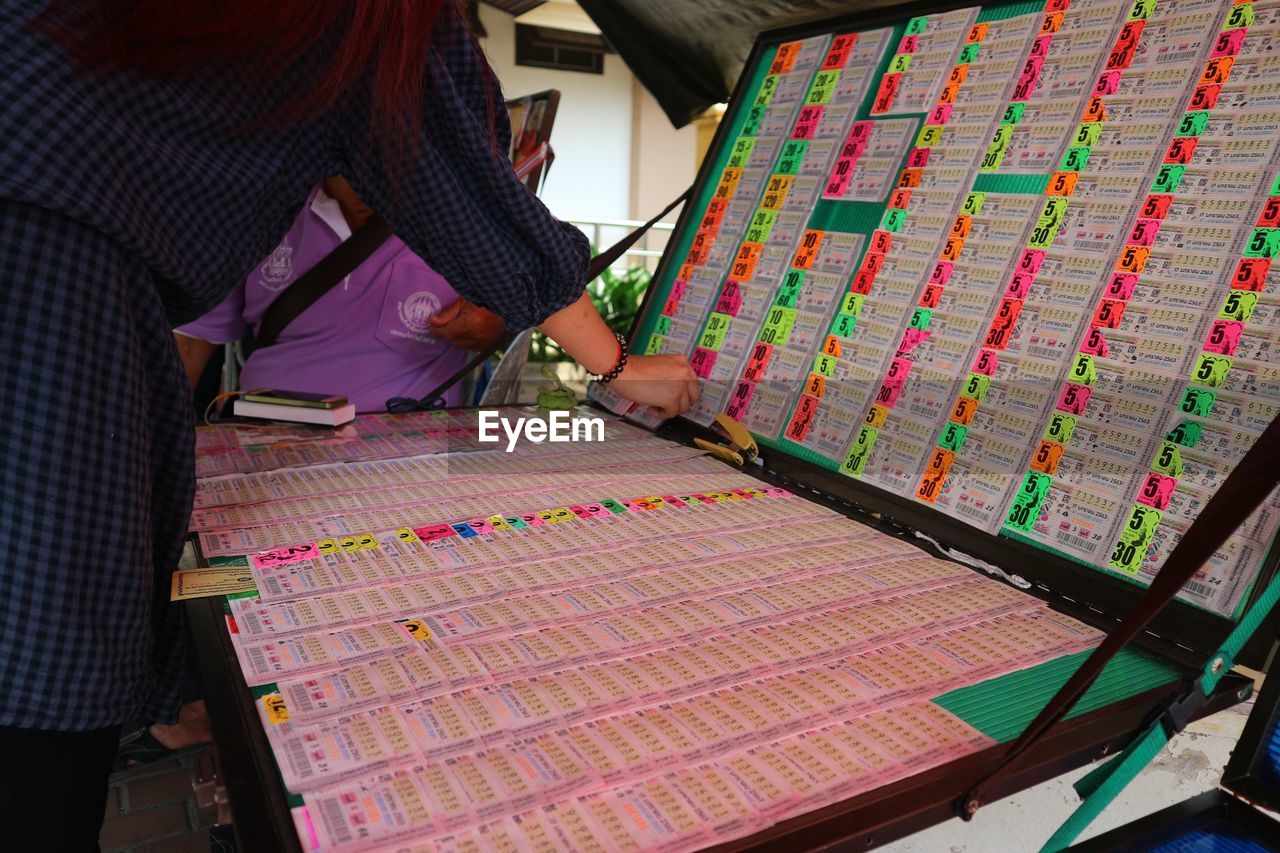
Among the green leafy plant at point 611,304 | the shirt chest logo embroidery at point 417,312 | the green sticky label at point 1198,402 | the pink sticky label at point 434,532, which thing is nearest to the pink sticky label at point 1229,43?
the green sticky label at point 1198,402

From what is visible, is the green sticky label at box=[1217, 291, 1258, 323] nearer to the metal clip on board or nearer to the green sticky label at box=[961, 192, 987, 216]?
the green sticky label at box=[961, 192, 987, 216]

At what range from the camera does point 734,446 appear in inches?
63.2

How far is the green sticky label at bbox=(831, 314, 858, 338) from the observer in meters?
1.52

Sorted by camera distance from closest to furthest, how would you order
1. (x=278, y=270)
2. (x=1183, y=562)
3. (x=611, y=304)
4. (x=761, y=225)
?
(x=1183, y=562) → (x=761, y=225) → (x=278, y=270) → (x=611, y=304)

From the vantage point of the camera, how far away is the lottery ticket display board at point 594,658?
2.26 feet

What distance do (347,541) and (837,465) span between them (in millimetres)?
779

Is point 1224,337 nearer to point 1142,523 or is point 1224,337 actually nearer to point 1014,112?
point 1142,523

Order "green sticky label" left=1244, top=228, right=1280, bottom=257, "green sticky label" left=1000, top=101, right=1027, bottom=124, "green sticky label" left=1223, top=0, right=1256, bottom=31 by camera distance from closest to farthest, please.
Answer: "green sticky label" left=1244, top=228, right=1280, bottom=257 < "green sticky label" left=1223, top=0, right=1256, bottom=31 < "green sticky label" left=1000, top=101, right=1027, bottom=124

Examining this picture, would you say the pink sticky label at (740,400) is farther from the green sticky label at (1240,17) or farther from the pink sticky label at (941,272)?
the green sticky label at (1240,17)

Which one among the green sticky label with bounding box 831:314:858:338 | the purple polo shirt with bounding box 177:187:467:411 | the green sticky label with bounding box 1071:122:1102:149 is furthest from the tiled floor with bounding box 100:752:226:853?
the green sticky label with bounding box 1071:122:1102:149

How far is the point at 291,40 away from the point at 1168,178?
3.58 ft

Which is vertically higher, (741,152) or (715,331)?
(741,152)

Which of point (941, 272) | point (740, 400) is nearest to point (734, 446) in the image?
point (740, 400)

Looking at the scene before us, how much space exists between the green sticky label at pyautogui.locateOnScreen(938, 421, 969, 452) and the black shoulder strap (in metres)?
1.31
